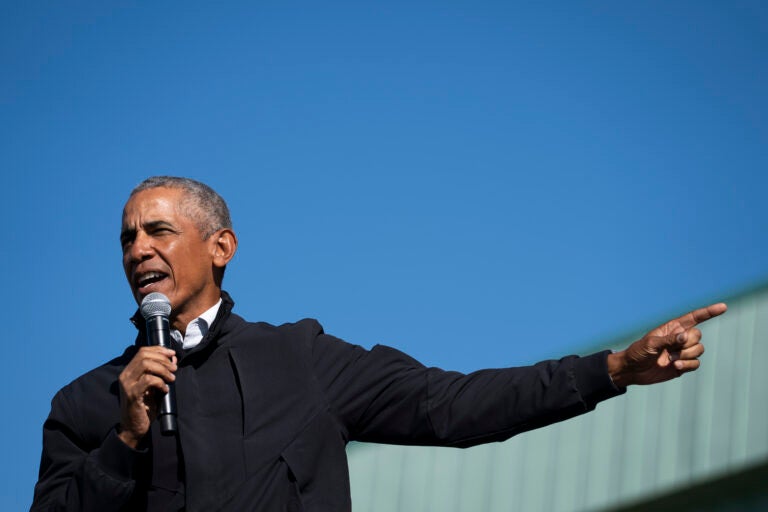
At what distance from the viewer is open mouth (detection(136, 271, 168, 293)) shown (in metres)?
4.49

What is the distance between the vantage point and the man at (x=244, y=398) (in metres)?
3.90

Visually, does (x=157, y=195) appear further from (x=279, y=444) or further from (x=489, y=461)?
(x=489, y=461)

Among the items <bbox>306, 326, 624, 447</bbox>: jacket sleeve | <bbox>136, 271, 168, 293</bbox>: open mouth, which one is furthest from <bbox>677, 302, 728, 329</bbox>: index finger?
<bbox>136, 271, 168, 293</bbox>: open mouth

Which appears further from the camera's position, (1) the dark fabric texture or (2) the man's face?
(2) the man's face

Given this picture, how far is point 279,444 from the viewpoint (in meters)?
4.20

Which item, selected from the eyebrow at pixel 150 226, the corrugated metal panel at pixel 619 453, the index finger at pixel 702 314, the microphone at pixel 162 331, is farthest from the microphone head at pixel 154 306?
the corrugated metal panel at pixel 619 453

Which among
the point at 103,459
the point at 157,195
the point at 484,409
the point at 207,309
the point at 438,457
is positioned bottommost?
the point at 103,459

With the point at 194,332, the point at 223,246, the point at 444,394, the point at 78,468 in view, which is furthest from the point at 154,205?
the point at 444,394

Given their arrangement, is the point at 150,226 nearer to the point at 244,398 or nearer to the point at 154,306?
the point at 154,306

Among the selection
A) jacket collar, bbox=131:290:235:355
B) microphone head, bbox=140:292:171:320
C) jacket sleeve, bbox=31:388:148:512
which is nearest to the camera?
jacket sleeve, bbox=31:388:148:512

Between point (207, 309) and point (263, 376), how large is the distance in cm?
40

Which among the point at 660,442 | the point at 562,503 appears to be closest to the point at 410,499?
the point at 562,503

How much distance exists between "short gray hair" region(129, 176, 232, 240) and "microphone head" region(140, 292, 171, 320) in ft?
1.65

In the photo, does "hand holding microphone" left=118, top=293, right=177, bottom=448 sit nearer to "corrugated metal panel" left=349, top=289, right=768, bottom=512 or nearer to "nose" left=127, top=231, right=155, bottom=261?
"nose" left=127, top=231, right=155, bottom=261
